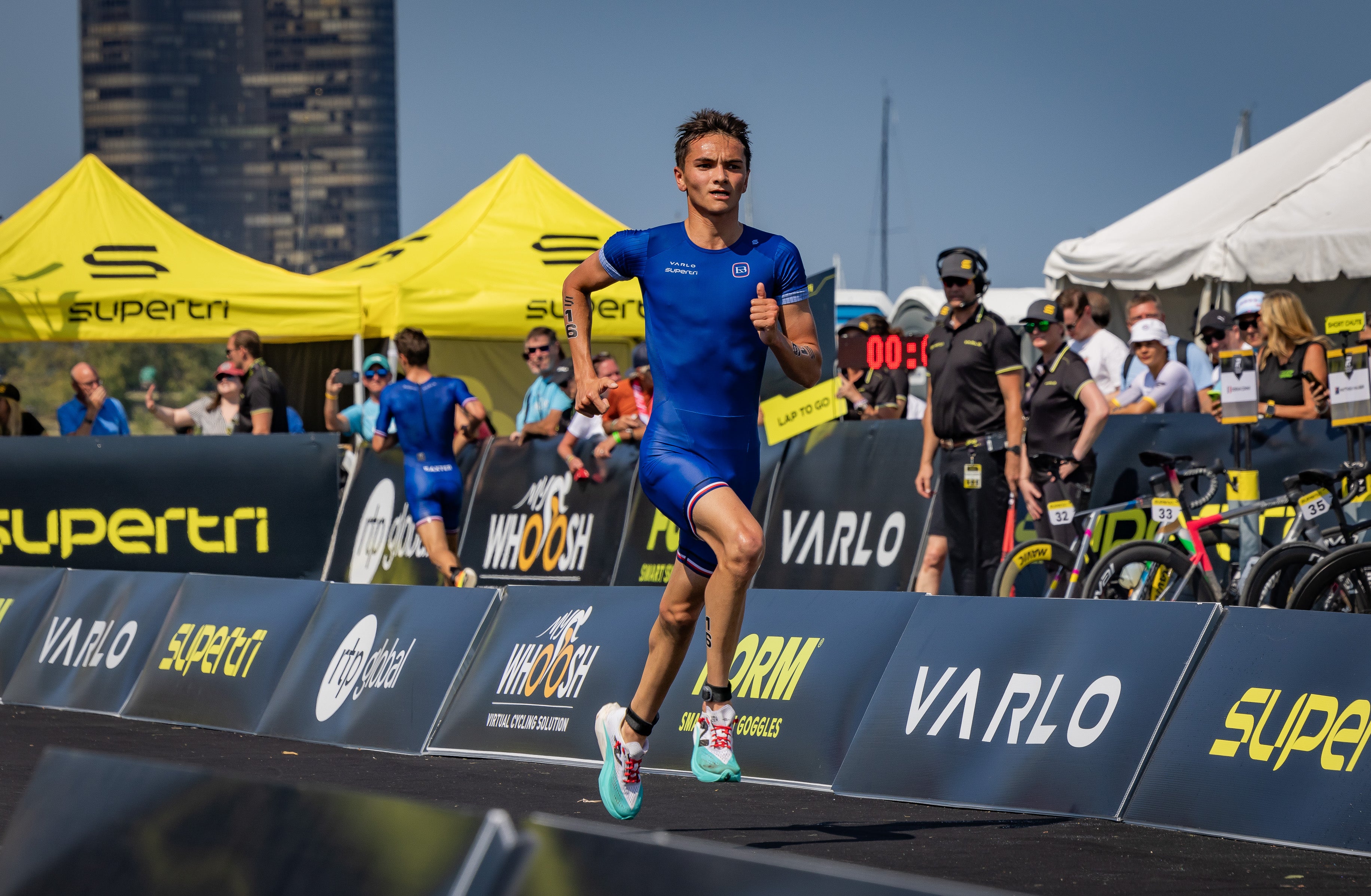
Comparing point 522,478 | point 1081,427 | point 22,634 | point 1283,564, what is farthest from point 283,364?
point 1283,564

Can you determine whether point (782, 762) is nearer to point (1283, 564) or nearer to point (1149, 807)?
Answer: point (1149, 807)

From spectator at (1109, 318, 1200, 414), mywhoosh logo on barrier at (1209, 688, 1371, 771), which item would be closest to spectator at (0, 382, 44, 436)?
spectator at (1109, 318, 1200, 414)

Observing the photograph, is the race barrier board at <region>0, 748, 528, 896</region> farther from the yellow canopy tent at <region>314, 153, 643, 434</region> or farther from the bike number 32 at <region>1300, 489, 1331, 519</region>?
the yellow canopy tent at <region>314, 153, 643, 434</region>

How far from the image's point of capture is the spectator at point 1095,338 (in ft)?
38.7

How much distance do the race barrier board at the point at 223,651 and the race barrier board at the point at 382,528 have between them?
12.7ft

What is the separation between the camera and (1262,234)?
14.6m

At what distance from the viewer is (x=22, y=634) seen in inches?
434

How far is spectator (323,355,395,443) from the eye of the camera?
15.2 meters

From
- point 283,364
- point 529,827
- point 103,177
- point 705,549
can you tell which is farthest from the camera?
point 283,364

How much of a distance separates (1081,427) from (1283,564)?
211 cm

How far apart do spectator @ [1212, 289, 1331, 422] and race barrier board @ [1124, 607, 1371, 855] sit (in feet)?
12.9

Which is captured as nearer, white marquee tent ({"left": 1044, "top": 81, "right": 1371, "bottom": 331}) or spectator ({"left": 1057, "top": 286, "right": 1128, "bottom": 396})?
spectator ({"left": 1057, "top": 286, "right": 1128, "bottom": 396})

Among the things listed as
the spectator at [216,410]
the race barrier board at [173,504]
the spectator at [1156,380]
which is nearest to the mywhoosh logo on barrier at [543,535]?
the race barrier board at [173,504]

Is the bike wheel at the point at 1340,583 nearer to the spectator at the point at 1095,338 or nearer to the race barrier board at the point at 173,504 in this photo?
the spectator at the point at 1095,338
